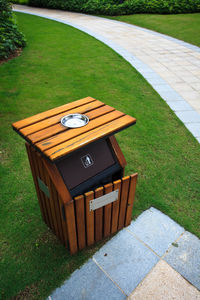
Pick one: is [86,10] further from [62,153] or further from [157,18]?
[62,153]

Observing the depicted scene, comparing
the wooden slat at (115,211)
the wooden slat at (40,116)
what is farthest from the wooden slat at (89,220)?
the wooden slat at (40,116)

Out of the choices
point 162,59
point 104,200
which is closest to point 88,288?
point 104,200

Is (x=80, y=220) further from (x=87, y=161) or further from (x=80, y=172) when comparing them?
(x=87, y=161)

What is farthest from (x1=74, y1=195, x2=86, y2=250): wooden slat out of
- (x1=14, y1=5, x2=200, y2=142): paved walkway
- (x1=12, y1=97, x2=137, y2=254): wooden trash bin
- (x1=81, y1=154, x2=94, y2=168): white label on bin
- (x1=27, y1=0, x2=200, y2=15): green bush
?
(x1=27, y1=0, x2=200, y2=15): green bush

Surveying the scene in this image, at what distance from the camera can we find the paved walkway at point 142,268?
6.73 ft

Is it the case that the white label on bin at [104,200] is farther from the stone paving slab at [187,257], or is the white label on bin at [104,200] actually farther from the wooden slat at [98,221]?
the stone paving slab at [187,257]

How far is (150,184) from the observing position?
10.5 feet

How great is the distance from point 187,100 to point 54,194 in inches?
178

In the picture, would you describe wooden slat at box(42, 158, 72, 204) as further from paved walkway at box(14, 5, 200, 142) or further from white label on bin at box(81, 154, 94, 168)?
paved walkway at box(14, 5, 200, 142)

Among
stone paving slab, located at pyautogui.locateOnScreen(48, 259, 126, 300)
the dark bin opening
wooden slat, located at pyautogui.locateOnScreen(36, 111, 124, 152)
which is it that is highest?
wooden slat, located at pyautogui.locateOnScreen(36, 111, 124, 152)

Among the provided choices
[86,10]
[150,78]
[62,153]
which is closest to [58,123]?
[62,153]

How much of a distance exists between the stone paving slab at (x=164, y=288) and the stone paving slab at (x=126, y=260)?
0.06m

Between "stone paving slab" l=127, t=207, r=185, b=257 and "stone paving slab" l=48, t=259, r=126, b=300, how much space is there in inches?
23.6

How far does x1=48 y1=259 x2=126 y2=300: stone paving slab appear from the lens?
203 cm
